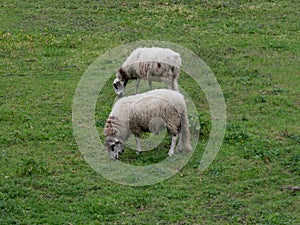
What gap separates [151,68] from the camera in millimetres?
15867

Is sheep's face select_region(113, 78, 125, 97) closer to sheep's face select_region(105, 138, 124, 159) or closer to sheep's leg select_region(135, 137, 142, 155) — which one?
sheep's leg select_region(135, 137, 142, 155)

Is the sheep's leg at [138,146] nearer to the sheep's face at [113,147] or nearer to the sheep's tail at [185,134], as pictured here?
the sheep's face at [113,147]

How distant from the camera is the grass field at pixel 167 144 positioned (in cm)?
1139

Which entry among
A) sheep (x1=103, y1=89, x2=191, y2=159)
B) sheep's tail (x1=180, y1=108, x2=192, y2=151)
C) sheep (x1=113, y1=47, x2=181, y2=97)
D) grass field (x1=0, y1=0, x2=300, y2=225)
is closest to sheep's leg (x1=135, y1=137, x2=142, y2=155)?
sheep (x1=103, y1=89, x2=191, y2=159)

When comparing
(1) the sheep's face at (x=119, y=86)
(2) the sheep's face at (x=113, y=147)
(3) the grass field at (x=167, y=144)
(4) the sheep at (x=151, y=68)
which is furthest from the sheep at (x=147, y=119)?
(1) the sheep's face at (x=119, y=86)

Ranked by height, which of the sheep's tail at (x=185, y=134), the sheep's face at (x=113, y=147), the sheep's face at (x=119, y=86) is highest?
the sheep's face at (x=119, y=86)

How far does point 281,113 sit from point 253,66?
3.26 metres

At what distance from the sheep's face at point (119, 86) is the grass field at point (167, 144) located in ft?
0.85

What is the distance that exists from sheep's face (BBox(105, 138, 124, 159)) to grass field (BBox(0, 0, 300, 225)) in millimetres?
277

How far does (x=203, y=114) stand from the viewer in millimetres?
15398

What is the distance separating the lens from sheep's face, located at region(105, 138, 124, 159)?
43.2ft

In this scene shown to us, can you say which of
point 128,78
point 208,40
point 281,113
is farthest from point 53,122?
point 208,40

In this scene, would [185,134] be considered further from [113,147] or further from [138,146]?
[113,147]

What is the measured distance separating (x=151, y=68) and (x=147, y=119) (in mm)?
2932
